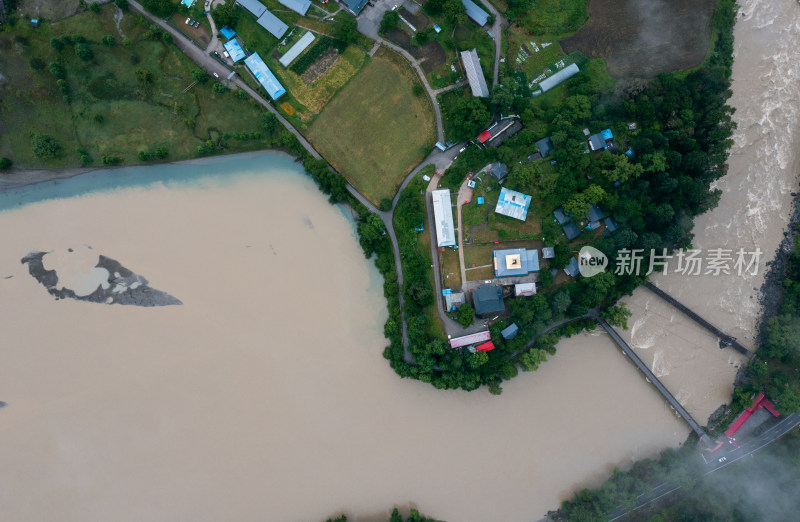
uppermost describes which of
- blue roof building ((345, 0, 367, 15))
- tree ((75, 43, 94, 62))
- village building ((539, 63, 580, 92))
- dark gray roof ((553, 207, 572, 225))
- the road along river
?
blue roof building ((345, 0, 367, 15))

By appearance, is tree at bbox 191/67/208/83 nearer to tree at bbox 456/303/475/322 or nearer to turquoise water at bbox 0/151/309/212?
turquoise water at bbox 0/151/309/212

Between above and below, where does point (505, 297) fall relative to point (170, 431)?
above

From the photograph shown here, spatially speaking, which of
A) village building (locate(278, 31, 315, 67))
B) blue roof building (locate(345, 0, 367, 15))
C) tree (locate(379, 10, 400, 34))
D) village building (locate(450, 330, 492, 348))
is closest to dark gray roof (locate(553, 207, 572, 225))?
village building (locate(450, 330, 492, 348))

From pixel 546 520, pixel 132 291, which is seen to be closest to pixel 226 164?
pixel 132 291

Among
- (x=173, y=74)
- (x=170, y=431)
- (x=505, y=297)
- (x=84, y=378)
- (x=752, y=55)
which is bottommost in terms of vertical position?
(x=170, y=431)

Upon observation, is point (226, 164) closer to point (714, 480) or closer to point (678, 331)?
point (678, 331)

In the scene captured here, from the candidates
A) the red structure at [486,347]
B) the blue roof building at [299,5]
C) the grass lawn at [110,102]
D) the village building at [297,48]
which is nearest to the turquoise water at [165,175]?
the grass lawn at [110,102]
